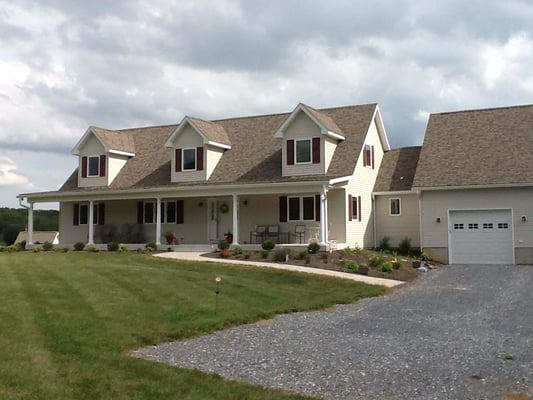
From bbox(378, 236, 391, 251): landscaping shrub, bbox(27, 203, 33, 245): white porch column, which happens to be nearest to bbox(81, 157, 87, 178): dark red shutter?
bbox(27, 203, 33, 245): white porch column

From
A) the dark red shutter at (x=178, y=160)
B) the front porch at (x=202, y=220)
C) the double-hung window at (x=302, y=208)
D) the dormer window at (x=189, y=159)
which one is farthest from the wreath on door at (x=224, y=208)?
the double-hung window at (x=302, y=208)

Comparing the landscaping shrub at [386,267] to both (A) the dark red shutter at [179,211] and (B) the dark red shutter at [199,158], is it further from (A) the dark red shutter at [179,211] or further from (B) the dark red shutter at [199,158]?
(A) the dark red shutter at [179,211]

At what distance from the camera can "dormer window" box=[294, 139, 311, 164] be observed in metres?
26.3

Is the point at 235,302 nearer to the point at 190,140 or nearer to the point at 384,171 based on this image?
the point at 190,140

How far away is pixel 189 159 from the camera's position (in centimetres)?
2847

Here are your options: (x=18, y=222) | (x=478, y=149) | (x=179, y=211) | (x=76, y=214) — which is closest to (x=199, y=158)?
(x=179, y=211)

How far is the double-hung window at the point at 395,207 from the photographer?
90.8 ft

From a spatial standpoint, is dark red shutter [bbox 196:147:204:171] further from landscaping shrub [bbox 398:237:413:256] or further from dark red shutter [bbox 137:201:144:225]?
landscaping shrub [bbox 398:237:413:256]

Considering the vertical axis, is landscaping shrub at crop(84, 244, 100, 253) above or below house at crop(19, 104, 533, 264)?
below

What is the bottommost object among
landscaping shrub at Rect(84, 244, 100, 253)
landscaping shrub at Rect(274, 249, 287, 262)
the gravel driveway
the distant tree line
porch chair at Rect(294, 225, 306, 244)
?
the gravel driveway

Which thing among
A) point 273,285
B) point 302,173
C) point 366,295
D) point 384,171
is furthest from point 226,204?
point 366,295

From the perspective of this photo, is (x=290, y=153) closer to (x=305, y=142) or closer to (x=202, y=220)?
(x=305, y=142)

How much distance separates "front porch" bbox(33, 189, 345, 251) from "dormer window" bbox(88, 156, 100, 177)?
1.50m

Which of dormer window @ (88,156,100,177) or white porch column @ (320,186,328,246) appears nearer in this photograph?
white porch column @ (320,186,328,246)
